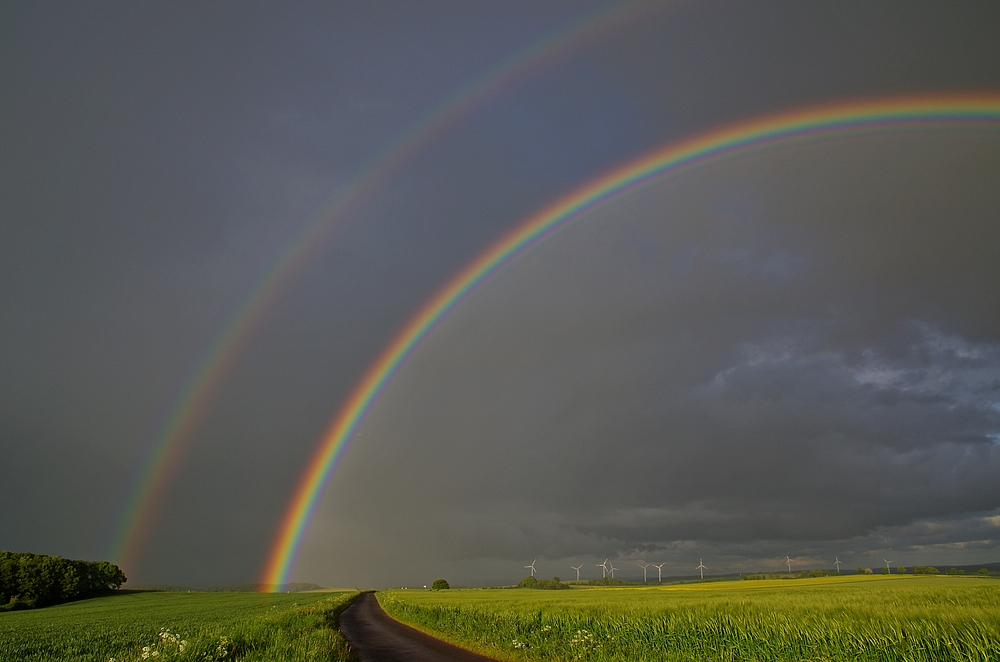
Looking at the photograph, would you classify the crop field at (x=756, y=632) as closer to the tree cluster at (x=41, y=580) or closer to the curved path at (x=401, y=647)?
the curved path at (x=401, y=647)

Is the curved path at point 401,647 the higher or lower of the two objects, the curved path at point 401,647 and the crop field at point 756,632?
the lower

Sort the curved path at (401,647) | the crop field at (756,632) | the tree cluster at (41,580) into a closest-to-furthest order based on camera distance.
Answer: the crop field at (756,632)
the curved path at (401,647)
the tree cluster at (41,580)

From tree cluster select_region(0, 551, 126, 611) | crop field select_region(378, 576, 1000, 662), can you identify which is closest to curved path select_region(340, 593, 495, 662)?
crop field select_region(378, 576, 1000, 662)

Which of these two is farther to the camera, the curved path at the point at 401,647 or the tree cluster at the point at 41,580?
the tree cluster at the point at 41,580

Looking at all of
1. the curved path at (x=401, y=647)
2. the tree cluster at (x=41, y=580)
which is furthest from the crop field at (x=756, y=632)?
the tree cluster at (x=41, y=580)

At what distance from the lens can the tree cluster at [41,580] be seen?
9412 centimetres

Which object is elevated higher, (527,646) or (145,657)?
(145,657)

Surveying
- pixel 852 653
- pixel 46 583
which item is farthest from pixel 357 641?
pixel 46 583

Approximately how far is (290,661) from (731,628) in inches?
542

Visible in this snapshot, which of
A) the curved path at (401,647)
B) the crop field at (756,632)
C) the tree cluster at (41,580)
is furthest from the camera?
the tree cluster at (41,580)

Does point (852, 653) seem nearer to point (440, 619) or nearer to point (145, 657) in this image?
point (145, 657)

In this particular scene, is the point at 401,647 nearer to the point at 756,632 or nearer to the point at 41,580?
the point at 756,632

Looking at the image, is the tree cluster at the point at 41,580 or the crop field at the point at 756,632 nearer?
the crop field at the point at 756,632

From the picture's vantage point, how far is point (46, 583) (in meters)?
101
